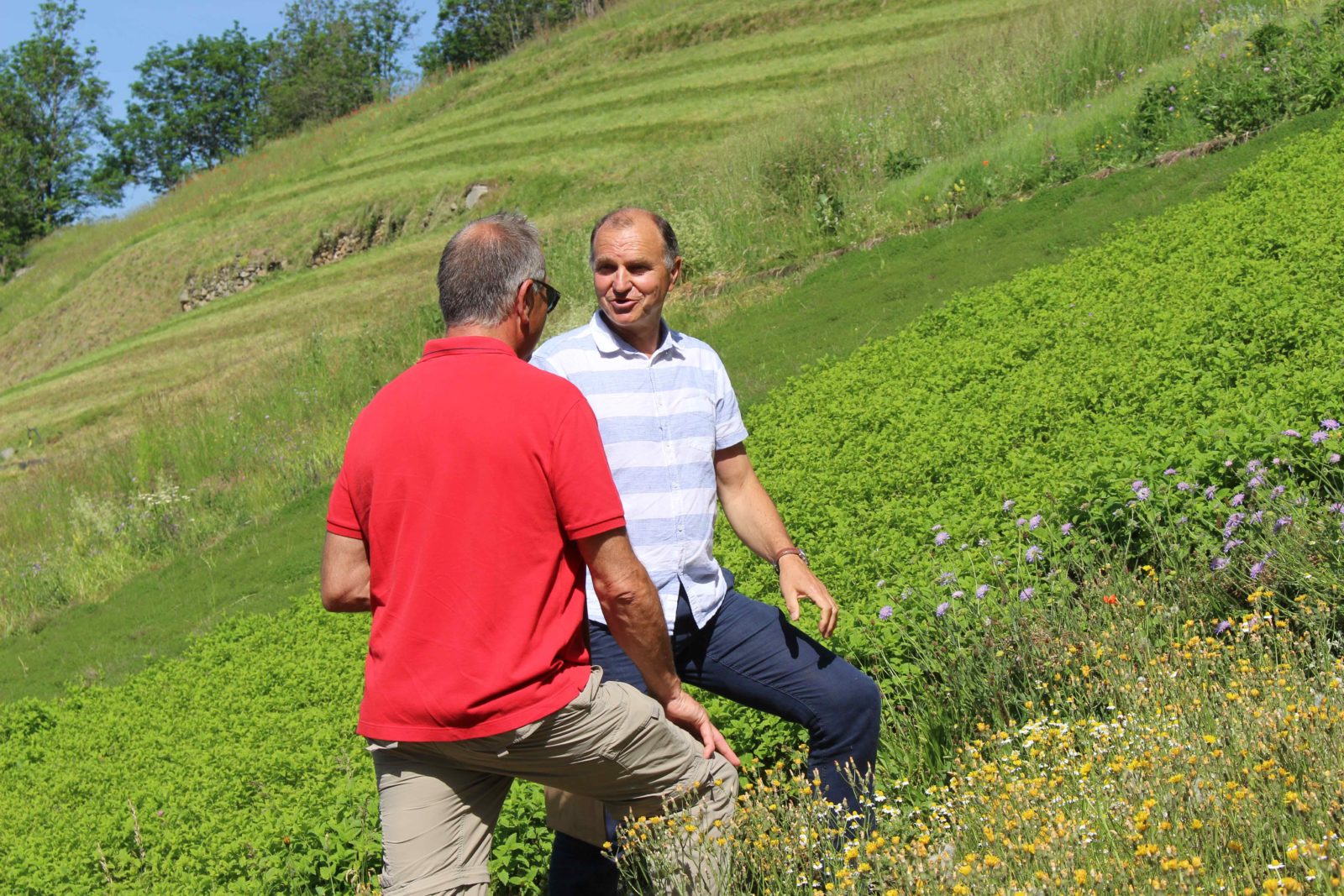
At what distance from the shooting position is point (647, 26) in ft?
138

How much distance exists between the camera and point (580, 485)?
292 cm

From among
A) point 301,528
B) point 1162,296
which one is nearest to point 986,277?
point 1162,296

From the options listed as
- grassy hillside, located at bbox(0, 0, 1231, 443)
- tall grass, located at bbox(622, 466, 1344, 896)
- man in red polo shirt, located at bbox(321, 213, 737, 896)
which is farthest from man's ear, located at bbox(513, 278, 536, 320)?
grassy hillside, located at bbox(0, 0, 1231, 443)

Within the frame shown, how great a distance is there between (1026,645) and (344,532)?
9.19 ft

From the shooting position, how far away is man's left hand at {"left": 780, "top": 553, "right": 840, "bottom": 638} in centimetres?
357

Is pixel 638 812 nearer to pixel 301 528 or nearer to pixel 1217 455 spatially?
pixel 1217 455

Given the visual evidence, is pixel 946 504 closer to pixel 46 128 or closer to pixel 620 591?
pixel 620 591

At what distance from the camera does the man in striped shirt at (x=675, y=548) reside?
354cm

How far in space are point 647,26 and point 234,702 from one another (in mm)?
38204

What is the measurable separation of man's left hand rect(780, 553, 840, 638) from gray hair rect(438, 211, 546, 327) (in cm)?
122

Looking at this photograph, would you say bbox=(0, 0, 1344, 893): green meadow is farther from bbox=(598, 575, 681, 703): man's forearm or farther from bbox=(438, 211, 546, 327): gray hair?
bbox=(438, 211, 546, 327): gray hair

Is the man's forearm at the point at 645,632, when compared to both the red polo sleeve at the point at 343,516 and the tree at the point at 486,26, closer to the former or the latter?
the red polo sleeve at the point at 343,516

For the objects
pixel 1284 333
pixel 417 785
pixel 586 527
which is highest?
pixel 586 527

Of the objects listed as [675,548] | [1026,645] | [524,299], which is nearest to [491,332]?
[524,299]
